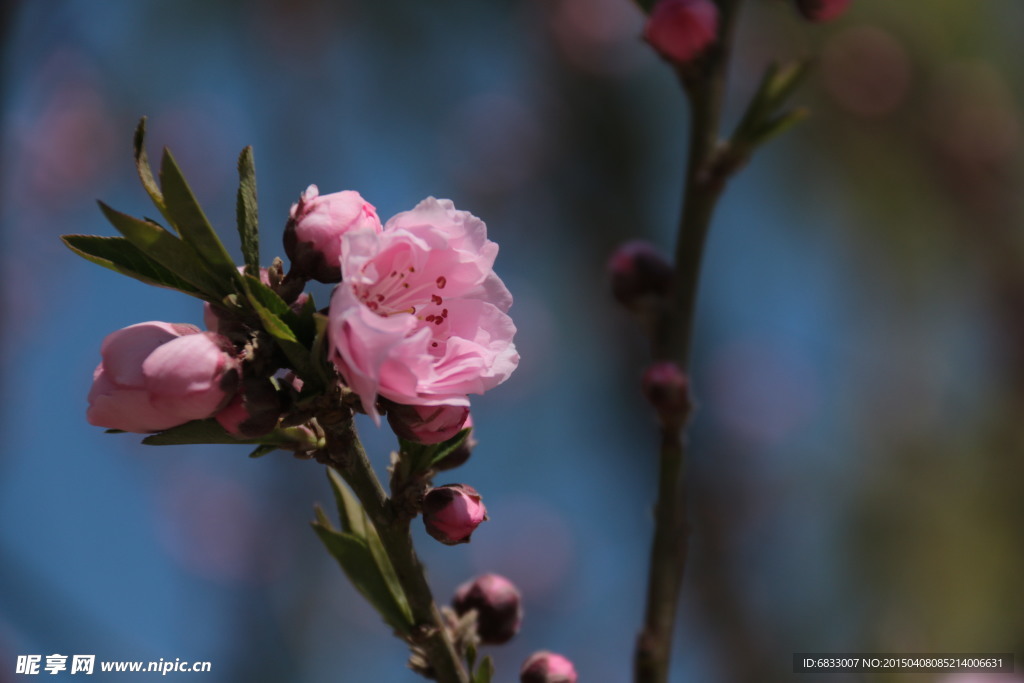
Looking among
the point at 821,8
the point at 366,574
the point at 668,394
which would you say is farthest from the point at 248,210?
the point at 821,8

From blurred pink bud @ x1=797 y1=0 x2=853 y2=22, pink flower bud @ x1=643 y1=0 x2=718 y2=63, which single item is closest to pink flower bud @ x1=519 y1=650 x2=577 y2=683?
pink flower bud @ x1=643 y1=0 x2=718 y2=63

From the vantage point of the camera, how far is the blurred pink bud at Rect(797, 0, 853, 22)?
5.42 ft

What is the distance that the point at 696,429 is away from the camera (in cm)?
462

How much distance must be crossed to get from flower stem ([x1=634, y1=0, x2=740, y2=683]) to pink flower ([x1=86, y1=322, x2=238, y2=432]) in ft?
2.35

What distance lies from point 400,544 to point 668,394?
1.89 feet

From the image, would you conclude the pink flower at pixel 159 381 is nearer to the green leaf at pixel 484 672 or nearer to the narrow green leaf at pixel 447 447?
the narrow green leaf at pixel 447 447

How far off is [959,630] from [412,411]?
337cm

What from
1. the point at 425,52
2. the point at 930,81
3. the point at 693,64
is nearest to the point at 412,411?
the point at 693,64

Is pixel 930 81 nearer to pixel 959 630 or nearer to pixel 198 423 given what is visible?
pixel 959 630

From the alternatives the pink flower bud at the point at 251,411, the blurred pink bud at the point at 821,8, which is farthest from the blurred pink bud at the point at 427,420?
the blurred pink bud at the point at 821,8

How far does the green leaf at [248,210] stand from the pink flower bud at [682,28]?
81 cm

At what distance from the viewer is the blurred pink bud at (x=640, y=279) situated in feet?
5.16

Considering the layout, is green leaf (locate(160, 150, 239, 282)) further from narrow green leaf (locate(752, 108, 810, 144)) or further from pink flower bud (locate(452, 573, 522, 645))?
narrow green leaf (locate(752, 108, 810, 144))

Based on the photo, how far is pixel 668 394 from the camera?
140cm
